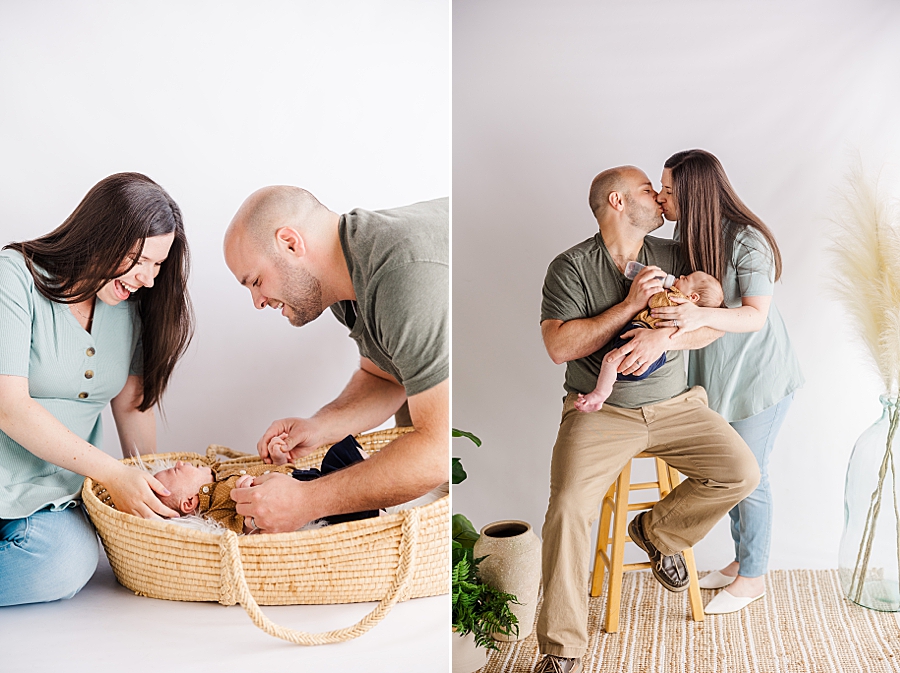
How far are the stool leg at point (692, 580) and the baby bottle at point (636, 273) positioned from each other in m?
0.71

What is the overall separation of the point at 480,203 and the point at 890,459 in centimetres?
182

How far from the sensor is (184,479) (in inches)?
67.1

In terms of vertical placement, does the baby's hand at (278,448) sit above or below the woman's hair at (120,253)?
below

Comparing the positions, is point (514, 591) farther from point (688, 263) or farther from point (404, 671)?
point (688, 263)

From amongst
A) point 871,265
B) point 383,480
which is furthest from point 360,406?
point 871,265

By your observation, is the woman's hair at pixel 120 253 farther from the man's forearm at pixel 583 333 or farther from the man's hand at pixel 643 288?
the man's hand at pixel 643 288

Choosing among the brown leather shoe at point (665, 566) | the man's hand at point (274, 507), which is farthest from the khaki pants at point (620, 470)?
the man's hand at point (274, 507)

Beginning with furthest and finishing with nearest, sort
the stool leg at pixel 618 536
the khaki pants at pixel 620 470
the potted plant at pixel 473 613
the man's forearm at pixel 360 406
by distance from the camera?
the stool leg at pixel 618 536
the khaki pants at pixel 620 470
the potted plant at pixel 473 613
the man's forearm at pixel 360 406

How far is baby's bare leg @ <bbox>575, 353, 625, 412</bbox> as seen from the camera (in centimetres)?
231

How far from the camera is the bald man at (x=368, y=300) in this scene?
1.69 m

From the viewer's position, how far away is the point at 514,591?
7.72 ft

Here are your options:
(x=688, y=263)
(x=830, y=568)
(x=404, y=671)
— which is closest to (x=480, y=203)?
(x=688, y=263)

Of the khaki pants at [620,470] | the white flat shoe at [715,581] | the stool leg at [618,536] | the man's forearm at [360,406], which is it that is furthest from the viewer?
the white flat shoe at [715,581]

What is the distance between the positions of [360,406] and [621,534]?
1.21 m
